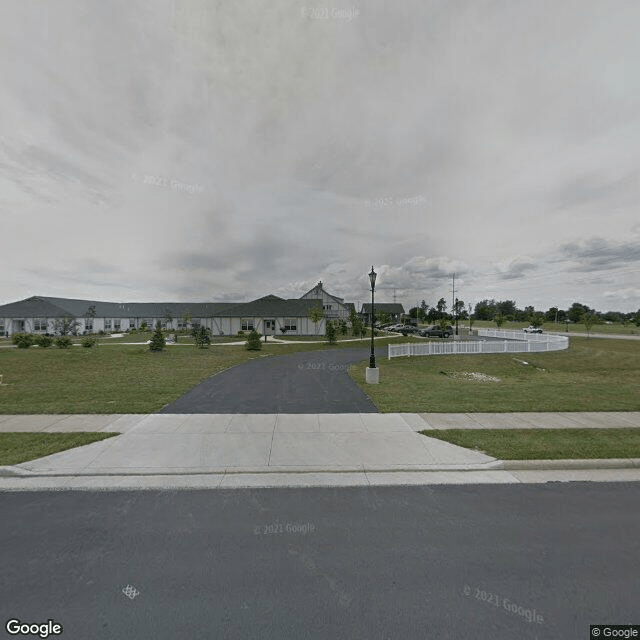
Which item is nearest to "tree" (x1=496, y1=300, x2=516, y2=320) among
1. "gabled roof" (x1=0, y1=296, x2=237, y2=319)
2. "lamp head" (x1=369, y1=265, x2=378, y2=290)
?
"gabled roof" (x1=0, y1=296, x2=237, y2=319)

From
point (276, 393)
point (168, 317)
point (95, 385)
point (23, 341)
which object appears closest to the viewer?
point (276, 393)

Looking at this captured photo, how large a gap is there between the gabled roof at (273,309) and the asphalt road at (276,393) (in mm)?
33982

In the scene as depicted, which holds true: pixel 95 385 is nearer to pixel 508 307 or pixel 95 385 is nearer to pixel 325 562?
pixel 325 562

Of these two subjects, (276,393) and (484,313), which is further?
(484,313)

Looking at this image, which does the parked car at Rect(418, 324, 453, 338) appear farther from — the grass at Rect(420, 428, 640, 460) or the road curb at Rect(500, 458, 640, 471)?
the road curb at Rect(500, 458, 640, 471)

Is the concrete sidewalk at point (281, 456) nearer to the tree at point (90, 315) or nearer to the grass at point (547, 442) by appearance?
the grass at point (547, 442)

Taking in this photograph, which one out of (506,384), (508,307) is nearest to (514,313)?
(508,307)

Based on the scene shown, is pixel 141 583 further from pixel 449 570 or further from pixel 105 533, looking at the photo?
pixel 449 570

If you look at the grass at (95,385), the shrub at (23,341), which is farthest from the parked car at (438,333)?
the shrub at (23,341)

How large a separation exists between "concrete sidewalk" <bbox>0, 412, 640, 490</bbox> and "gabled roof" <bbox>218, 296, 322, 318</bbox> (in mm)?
42341

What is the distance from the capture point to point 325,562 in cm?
365

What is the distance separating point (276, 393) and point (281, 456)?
206 inches

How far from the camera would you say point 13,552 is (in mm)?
3789

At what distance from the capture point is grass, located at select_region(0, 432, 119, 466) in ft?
19.9
